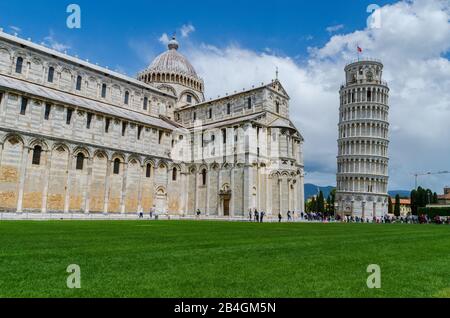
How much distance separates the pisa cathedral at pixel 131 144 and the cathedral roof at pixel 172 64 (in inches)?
38.7

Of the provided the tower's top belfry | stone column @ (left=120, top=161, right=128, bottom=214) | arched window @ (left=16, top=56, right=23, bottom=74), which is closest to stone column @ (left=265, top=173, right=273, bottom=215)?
stone column @ (left=120, top=161, right=128, bottom=214)

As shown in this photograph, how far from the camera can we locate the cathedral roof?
60744mm

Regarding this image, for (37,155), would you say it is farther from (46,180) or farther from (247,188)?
(247,188)

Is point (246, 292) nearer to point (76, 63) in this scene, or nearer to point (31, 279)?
point (31, 279)

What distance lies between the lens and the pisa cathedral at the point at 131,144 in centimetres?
3441

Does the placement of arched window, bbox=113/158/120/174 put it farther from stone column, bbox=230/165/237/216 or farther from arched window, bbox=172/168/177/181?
stone column, bbox=230/165/237/216

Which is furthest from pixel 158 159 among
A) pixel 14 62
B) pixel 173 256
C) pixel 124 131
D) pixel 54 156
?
pixel 173 256

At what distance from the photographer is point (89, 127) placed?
→ 1542 inches

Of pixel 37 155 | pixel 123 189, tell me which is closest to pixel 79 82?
pixel 37 155

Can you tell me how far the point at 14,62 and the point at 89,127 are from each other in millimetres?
10781

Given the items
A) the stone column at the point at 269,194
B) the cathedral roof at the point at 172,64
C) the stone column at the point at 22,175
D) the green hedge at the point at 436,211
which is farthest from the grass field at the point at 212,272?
the green hedge at the point at 436,211

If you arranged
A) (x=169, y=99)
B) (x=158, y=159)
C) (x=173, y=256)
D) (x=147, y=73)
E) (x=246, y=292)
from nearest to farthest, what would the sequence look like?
(x=246, y=292) → (x=173, y=256) → (x=158, y=159) → (x=169, y=99) → (x=147, y=73)

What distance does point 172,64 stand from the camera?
61.6m

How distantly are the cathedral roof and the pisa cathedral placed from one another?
98 centimetres
